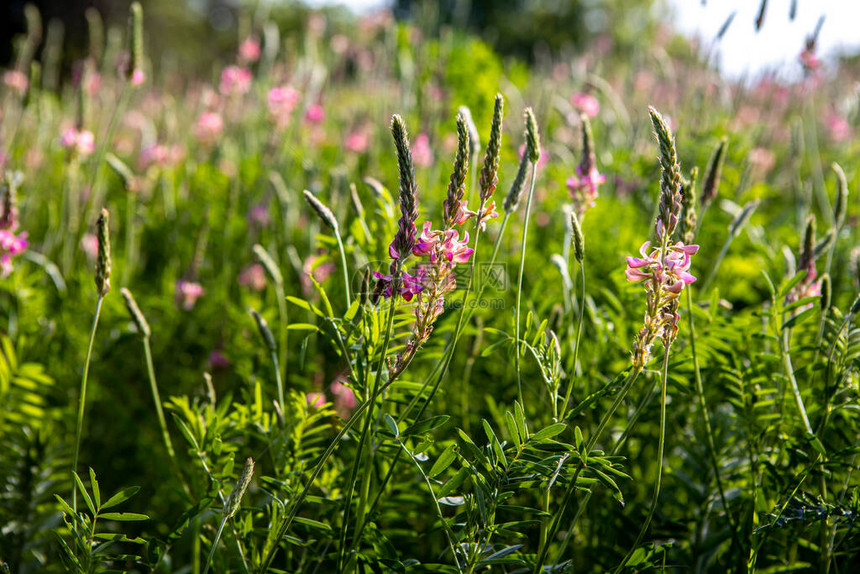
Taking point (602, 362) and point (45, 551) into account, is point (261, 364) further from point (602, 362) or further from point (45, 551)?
point (602, 362)

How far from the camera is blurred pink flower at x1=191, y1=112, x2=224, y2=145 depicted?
12.2 ft

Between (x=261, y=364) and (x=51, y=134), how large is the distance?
2759 millimetres

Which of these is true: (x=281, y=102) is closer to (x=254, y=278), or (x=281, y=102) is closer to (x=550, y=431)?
(x=254, y=278)

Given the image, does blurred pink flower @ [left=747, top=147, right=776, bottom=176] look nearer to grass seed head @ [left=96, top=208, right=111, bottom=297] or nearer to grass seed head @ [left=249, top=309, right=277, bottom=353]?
grass seed head @ [left=249, top=309, right=277, bottom=353]

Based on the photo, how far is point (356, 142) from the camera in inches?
151

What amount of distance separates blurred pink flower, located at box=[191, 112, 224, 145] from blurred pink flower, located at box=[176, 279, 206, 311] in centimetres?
164

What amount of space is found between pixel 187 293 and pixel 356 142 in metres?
1.79

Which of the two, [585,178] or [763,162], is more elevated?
[585,178]

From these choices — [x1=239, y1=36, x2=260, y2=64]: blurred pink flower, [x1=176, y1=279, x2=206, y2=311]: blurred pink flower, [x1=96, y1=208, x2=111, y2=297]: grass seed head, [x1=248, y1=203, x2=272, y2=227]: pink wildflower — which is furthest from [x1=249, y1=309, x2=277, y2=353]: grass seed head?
[x1=239, y1=36, x2=260, y2=64]: blurred pink flower

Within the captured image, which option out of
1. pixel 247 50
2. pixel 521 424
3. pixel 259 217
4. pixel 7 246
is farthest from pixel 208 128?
pixel 521 424

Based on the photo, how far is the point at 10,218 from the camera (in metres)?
1.67

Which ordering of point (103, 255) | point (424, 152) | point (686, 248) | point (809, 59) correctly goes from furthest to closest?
point (424, 152) → point (809, 59) → point (103, 255) → point (686, 248)

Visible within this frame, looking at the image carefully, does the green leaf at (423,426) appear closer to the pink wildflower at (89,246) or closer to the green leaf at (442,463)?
the green leaf at (442,463)

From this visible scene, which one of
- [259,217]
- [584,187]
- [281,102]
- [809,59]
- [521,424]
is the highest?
[809,59]
